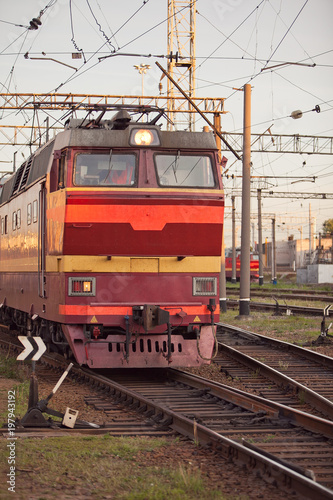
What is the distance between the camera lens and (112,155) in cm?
1109

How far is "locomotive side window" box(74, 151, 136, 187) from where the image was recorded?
35.8ft

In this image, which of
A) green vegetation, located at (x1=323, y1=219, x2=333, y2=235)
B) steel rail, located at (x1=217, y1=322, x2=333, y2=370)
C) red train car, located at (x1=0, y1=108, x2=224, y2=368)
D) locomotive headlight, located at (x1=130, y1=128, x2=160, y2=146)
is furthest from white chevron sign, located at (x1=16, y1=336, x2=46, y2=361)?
green vegetation, located at (x1=323, y1=219, x2=333, y2=235)

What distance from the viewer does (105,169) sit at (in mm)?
11016

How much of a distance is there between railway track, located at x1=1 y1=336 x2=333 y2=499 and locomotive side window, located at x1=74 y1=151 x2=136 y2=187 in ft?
9.92

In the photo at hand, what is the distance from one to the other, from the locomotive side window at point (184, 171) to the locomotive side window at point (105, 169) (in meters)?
0.46

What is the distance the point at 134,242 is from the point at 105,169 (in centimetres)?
121

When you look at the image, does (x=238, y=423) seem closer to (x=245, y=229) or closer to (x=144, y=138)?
(x=144, y=138)

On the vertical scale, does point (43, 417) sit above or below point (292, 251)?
below

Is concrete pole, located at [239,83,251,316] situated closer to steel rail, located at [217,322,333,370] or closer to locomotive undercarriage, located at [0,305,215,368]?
steel rail, located at [217,322,333,370]

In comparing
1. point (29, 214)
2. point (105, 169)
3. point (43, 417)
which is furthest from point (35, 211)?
point (43, 417)

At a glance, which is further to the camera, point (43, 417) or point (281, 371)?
A: point (281, 371)

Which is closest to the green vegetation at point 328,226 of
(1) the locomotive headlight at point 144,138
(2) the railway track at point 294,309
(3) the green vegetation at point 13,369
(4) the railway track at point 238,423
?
(2) the railway track at point 294,309

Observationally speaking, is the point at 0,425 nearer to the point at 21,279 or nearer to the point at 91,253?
the point at 91,253

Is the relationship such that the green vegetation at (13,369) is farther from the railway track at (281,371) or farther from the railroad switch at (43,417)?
the railroad switch at (43,417)
